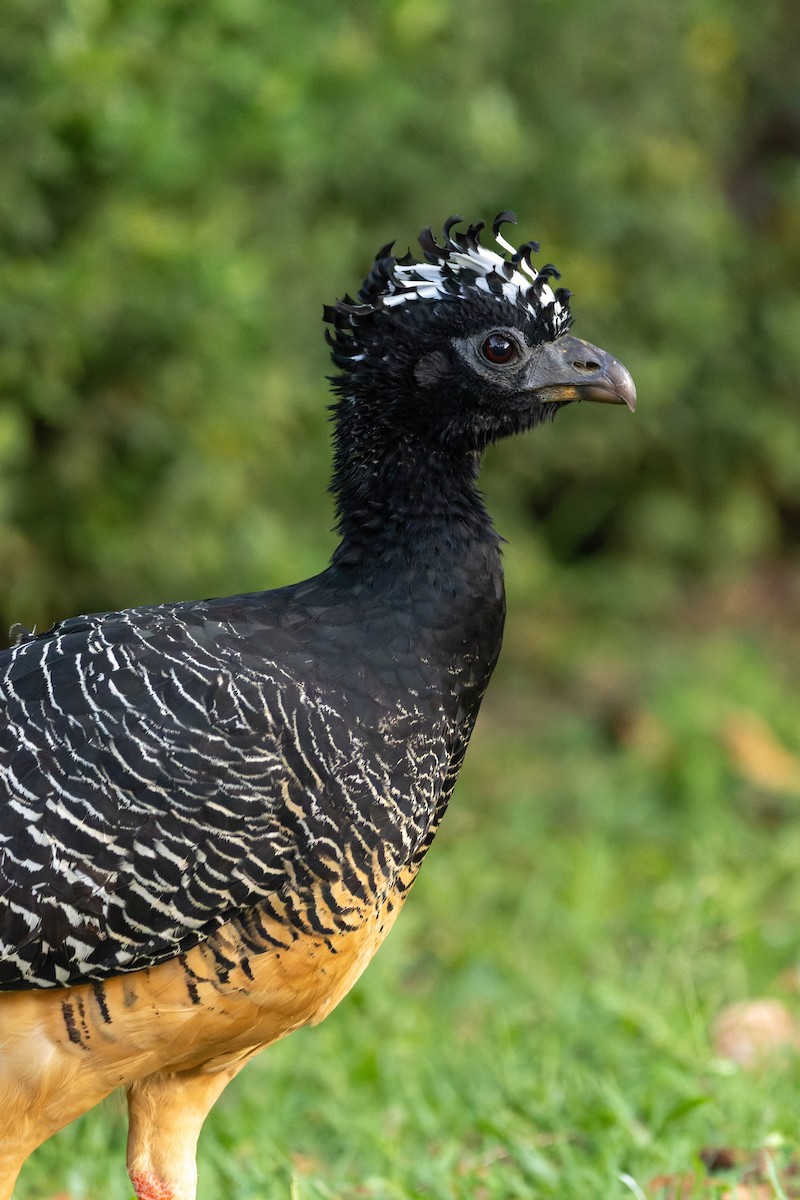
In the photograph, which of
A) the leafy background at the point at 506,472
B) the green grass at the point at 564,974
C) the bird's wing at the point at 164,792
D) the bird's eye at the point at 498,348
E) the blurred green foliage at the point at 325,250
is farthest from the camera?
the blurred green foliage at the point at 325,250

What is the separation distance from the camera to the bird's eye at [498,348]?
12.5 ft

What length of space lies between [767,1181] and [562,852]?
326cm

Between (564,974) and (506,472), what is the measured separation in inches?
162

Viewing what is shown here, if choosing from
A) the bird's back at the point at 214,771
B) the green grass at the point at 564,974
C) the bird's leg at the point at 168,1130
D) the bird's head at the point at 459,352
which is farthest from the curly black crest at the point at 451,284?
the green grass at the point at 564,974

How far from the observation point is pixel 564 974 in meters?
6.17

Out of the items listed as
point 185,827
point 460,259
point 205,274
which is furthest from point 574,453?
point 185,827

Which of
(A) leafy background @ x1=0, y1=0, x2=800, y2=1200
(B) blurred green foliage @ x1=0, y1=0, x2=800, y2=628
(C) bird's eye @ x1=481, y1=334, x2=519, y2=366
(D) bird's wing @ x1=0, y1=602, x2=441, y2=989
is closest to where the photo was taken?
(D) bird's wing @ x1=0, y1=602, x2=441, y2=989

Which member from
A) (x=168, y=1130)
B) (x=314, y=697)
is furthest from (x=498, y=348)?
(x=168, y=1130)

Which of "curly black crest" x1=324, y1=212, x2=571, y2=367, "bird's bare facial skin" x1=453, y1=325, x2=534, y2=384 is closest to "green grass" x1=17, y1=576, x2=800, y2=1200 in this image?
"bird's bare facial skin" x1=453, y1=325, x2=534, y2=384

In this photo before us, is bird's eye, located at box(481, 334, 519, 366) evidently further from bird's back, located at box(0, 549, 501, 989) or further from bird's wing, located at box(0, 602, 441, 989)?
bird's wing, located at box(0, 602, 441, 989)

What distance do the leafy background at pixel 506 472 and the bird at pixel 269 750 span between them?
63cm

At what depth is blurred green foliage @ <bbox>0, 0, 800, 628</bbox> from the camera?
18.1 ft

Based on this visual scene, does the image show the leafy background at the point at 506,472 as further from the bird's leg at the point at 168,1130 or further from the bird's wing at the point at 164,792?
the bird's wing at the point at 164,792

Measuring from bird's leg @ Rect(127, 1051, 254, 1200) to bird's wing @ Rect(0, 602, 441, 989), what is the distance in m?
0.59
